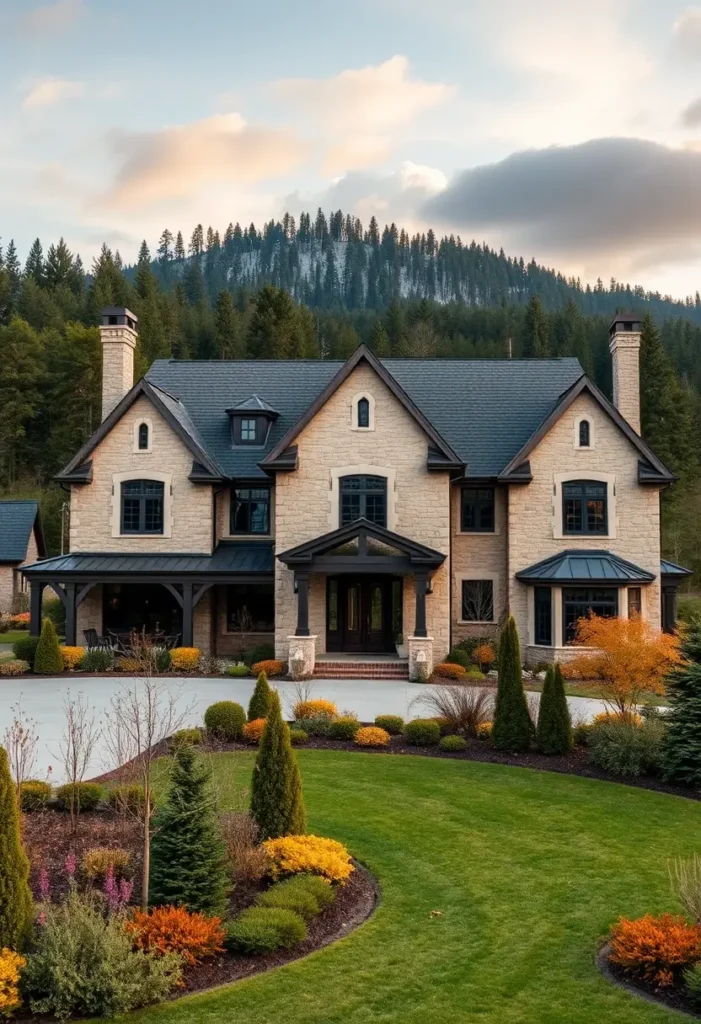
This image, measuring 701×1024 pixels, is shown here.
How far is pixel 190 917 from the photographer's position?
783 centimetres

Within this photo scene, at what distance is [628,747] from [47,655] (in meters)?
17.5

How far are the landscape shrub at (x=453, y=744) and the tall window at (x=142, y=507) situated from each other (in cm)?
1580

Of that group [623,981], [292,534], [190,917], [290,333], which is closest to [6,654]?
[292,534]

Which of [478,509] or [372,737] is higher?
[478,509]

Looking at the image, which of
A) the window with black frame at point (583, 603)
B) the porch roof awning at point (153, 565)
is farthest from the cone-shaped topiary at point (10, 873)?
the window with black frame at point (583, 603)

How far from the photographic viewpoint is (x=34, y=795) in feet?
38.5

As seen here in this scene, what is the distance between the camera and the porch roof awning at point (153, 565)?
27.1 m

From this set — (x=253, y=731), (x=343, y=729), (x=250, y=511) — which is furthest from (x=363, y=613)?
(x=253, y=731)

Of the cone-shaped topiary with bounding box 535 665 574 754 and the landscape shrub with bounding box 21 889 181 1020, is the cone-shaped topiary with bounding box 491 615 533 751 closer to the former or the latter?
the cone-shaped topiary with bounding box 535 665 574 754

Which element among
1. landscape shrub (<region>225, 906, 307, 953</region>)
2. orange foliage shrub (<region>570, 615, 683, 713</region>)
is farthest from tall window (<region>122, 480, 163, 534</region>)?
landscape shrub (<region>225, 906, 307, 953</region>)

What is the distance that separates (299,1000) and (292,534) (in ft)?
67.1

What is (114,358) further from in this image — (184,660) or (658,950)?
(658,950)

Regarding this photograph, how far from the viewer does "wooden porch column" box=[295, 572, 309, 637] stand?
2528cm

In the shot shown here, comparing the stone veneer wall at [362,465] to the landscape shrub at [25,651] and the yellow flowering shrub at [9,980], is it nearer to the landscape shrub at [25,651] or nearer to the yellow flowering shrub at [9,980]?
the landscape shrub at [25,651]
